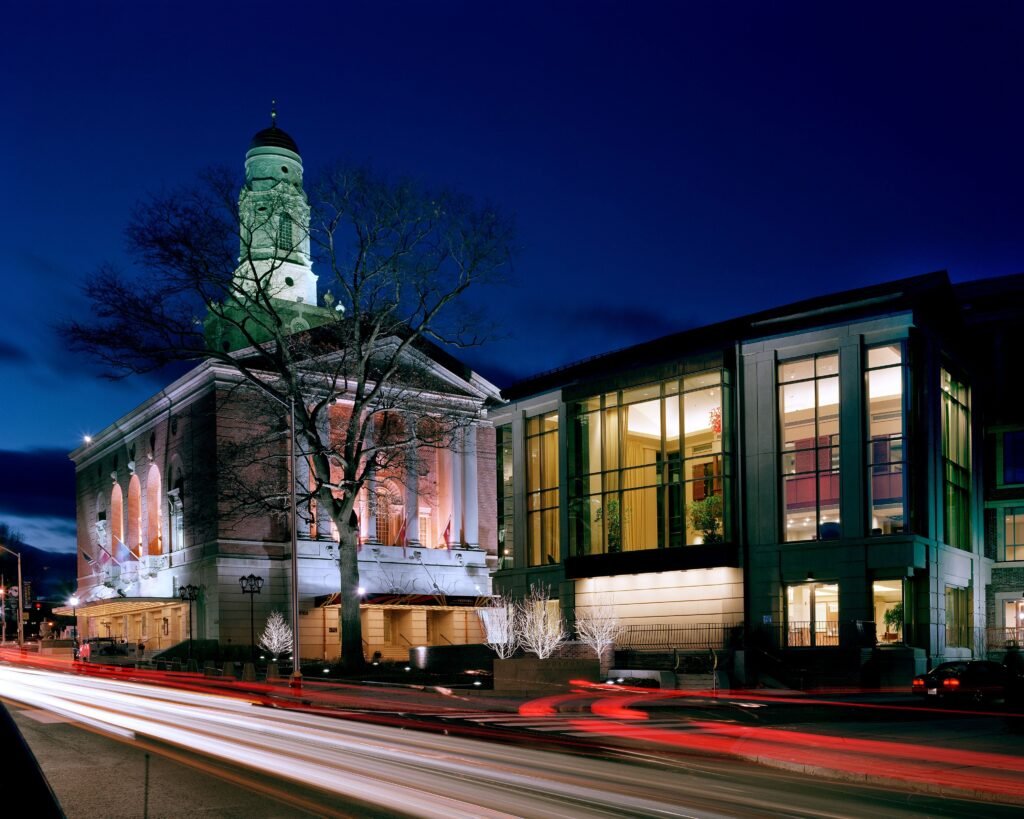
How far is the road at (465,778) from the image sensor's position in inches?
470

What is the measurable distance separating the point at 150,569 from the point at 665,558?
4542 centimetres

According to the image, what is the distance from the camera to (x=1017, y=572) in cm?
4600

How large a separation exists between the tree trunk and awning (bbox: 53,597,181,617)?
3034cm

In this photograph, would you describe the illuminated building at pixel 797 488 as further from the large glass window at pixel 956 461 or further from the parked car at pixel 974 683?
the parked car at pixel 974 683

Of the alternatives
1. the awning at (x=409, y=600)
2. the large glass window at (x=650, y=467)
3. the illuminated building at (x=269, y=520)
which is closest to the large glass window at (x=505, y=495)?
the illuminated building at (x=269, y=520)

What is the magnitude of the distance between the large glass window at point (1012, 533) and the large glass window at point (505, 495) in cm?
2138

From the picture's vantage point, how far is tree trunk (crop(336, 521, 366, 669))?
42875 mm

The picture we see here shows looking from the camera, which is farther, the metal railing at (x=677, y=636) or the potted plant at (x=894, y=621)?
the metal railing at (x=677, y=636)

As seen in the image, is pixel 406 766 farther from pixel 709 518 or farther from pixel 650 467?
pixel 650 467

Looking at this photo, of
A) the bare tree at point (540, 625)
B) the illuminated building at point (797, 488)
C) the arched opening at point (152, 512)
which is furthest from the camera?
the arched opening at point (152, 512)

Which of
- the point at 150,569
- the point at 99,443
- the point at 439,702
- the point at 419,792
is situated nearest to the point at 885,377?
the point at 439,702

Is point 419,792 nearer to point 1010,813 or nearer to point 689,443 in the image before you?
point 1010,813

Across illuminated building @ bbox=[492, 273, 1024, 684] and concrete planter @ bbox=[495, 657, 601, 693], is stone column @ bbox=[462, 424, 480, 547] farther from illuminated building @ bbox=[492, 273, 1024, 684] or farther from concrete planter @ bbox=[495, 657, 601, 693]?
concrete planter @ bbox=[495, 657, 601, 693]

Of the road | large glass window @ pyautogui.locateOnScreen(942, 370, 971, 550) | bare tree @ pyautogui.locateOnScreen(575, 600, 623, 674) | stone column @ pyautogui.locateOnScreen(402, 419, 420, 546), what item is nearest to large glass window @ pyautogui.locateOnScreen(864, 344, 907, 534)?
large glass window @ pyautogui.locateOnScreen(942, 370, 971, 550)
